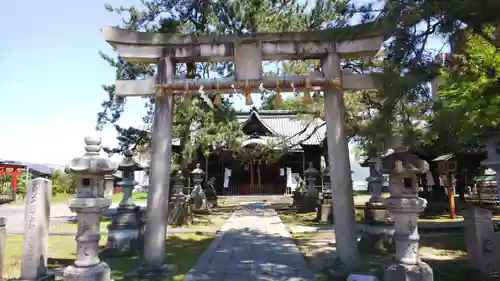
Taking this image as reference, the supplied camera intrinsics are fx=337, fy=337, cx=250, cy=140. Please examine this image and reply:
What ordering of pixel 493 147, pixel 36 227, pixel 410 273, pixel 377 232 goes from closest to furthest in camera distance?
pixel 410 273 → pixel 36 227 → pixel 493 147 → pixel 377 232

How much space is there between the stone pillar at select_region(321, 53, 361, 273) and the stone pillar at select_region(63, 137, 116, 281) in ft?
12.3

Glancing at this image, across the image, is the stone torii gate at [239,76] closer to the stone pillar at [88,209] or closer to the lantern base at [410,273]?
the stone pillar at [88,209]

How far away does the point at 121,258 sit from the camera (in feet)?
25.0

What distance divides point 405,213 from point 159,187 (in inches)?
158

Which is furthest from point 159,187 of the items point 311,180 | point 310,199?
point 310,199

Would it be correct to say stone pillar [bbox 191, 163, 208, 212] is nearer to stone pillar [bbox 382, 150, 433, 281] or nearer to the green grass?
the green grass

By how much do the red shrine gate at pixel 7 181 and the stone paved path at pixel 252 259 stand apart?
2310 cm

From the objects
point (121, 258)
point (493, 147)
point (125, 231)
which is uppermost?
point (493, 147)

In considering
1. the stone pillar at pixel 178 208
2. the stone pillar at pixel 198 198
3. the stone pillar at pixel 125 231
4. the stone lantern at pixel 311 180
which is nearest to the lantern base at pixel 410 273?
the stone pillar at pixel 125 231

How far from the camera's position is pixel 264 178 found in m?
28.5

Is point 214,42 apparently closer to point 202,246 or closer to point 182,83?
point 182,83

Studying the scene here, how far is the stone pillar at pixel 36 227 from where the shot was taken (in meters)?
5.20

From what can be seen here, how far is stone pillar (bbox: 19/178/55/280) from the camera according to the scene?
5199 mm

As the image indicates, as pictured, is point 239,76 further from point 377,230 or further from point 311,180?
point 311,180
